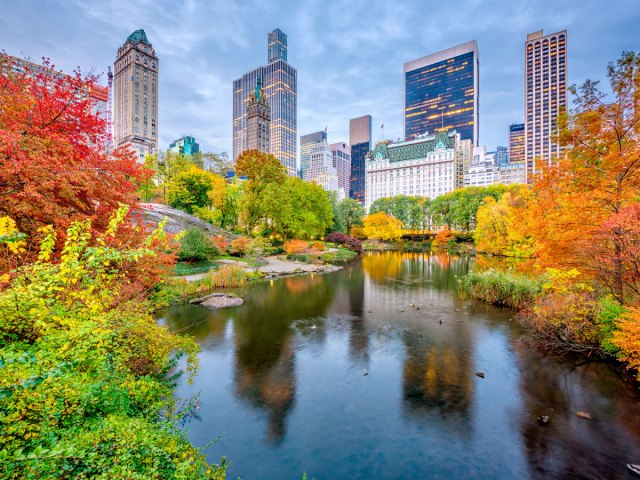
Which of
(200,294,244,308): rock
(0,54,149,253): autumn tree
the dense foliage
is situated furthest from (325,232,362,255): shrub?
the dense foliage

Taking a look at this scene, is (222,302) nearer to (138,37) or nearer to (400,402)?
(400,402)

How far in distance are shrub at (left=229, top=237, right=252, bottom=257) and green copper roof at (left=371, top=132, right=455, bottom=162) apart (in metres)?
118

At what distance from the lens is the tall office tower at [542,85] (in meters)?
150

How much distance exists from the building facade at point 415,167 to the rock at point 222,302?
12147 centimetres

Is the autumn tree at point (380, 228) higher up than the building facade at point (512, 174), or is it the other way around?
the building facade at point (512, 174)

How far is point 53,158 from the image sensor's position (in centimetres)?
669

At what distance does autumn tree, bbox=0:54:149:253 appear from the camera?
6613 mm

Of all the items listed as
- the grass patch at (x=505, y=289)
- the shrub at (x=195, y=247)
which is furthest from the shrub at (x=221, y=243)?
the grass patch at (x=505, y=289)

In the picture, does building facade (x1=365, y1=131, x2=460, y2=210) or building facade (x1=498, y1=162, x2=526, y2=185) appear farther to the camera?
building facade (x1=498, y1=162, x2=526, y2=185)

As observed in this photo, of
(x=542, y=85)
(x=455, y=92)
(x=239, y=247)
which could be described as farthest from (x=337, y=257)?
(x=455, y=92)

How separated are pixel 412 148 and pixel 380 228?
83337 millimetres

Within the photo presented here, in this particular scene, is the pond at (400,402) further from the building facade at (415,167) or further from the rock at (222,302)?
the building facade at (415,167)

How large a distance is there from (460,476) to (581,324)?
8.65 m

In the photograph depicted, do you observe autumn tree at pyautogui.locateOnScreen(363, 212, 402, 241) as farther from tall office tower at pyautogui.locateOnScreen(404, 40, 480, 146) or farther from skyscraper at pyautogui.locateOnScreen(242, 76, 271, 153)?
tall office tower at pyautogui.locateOnScreen(404, 40, 480, 146)
